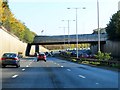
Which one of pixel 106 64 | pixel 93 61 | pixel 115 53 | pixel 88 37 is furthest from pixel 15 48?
pixel 106 64

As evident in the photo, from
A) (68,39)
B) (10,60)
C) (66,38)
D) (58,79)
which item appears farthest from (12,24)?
(58,79)

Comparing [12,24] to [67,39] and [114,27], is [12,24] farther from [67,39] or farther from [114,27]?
[114,27]

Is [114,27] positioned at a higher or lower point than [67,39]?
higher

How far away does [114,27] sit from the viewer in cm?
11300

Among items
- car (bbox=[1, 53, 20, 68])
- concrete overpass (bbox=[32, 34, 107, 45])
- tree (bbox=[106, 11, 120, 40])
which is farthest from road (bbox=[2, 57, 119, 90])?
concrete overpass (bbox=[32, 34, 107, 45])

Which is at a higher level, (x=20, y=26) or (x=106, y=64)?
(x=20, y=26)

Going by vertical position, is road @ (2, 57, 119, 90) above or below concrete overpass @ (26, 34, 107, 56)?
below

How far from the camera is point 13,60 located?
44.8 metres

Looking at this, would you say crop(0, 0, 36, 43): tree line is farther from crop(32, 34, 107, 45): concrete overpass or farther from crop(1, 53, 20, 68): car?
crop(1, 53, 20, 68): car

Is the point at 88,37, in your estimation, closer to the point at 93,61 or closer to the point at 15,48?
the point at 15,48

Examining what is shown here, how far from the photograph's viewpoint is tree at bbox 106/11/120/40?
110856mm

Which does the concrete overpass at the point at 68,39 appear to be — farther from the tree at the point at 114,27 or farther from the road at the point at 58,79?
the road at the point at 58,79

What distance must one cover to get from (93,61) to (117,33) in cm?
5237

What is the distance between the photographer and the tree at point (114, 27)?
364 ft
